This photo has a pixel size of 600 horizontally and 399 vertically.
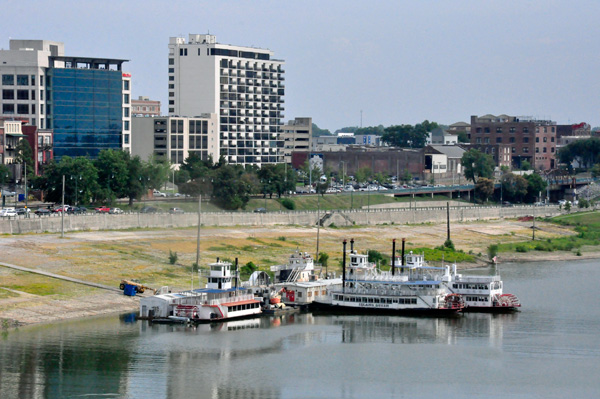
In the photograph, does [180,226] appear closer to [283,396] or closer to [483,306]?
[483,306]

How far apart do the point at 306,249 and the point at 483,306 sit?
1430 inches

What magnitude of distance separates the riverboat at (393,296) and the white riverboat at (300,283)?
3.11 ft

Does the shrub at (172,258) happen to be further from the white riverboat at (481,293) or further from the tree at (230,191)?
the tree at (230,191)

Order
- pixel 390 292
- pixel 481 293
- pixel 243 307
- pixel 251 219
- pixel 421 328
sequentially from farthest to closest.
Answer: pixel 251 219, pixel 481 293, pixel 390 292, pixel 243 307, pixel 421 328

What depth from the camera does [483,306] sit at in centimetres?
9588

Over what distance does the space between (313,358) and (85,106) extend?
119802 mm

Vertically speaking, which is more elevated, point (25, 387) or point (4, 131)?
point (4, 131)

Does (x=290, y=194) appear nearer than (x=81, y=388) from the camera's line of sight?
No

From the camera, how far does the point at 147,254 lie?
360 feet

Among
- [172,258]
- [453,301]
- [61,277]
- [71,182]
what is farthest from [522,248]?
[61,277]

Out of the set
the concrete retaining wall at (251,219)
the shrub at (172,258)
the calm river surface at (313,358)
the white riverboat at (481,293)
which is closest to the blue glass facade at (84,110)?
the concrete retaining wall at (251,219)

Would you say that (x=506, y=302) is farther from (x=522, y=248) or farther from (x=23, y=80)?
(x=23, y=80)

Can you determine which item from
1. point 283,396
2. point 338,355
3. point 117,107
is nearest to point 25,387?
point 283,396

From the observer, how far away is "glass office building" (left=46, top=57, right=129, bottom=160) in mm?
180625
